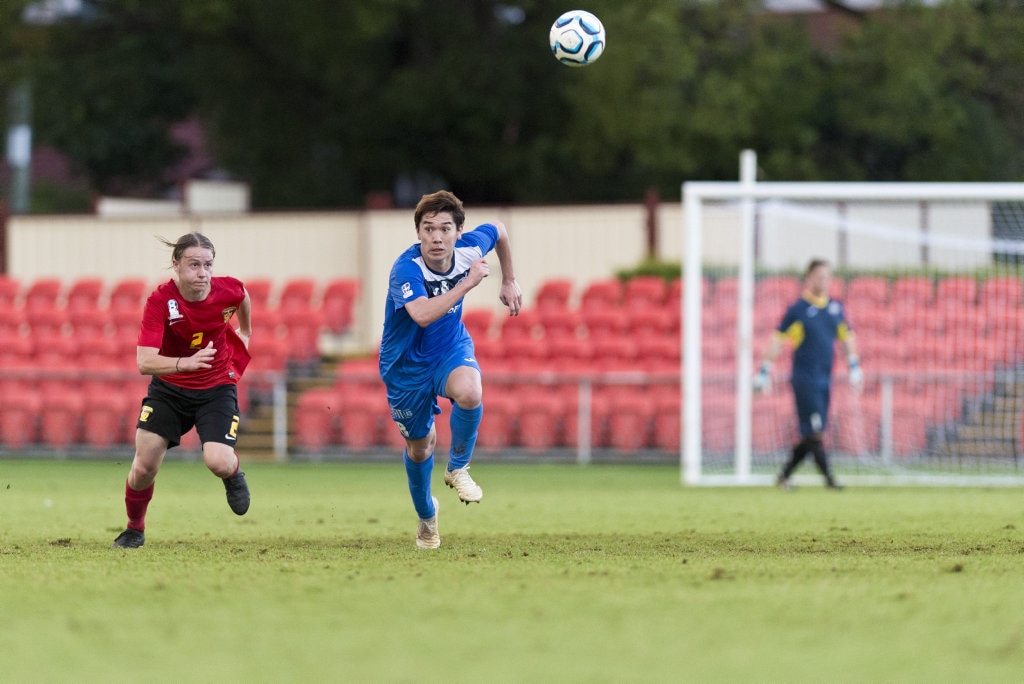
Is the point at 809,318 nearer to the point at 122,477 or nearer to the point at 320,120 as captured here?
the point at 122,477

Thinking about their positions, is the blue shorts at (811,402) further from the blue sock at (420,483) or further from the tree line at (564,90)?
the tree line at (564,90)

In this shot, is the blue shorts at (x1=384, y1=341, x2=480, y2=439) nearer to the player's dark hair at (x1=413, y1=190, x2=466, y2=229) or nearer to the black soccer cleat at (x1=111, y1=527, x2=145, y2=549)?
the player's dark hair at (x1=413, y1=190, x2=466, y2=229)

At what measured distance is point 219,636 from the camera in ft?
17.9

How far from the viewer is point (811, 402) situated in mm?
13891

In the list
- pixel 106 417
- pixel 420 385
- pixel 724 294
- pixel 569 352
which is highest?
pixel 724 294

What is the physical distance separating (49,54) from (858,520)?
23924 mm

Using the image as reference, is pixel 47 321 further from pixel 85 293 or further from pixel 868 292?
pixel 868 292

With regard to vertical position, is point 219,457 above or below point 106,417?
above

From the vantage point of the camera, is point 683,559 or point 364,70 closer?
point 683,559

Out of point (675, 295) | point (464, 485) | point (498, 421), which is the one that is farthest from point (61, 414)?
point (464, 485)

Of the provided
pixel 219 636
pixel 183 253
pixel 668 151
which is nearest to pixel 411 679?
pixel 219 636

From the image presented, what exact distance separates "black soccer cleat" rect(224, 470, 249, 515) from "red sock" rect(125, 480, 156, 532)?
574mm

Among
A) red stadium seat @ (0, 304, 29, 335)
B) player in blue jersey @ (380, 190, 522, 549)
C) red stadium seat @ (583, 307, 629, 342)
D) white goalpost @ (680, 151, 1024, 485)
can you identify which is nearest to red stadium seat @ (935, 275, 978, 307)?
white goalpost @ (680, 151, 1024, 485)

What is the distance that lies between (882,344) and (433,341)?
1011cm
